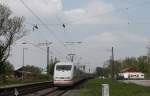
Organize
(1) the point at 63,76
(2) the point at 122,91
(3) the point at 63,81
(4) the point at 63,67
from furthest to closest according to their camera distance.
Result: 1. (4) the point at 63,67
2. (1) the point at 63,76
3. (3) the point at 63,81
4. (2) the point at 122,91

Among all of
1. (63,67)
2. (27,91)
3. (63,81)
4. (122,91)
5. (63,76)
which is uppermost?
(63,67)

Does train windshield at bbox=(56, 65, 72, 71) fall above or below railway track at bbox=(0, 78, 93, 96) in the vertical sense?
above

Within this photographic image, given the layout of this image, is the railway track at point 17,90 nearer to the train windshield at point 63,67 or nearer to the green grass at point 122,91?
the green grass at point 122,91

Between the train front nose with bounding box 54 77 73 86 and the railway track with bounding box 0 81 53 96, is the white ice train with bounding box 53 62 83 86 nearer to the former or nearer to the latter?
the train front nose with bounding box 54 77 73 86

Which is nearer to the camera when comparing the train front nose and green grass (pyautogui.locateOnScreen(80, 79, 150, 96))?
green grass (pyautogui.locateOnScreen(80, 79, 150, 96))

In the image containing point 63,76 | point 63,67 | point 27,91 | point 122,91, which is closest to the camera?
point 122,91

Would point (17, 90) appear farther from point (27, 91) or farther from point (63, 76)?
point (63, 76)

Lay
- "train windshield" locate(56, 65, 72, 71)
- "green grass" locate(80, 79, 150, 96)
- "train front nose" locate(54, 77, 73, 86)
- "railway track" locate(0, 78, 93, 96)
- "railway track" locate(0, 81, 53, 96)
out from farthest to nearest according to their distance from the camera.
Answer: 1. "train windshield" locate(56, 65, 72, 71)
2. "train front nose" locate(54, 77, 73, 86)
3. "railway track" locate(0, 78, 93, 96)
4. "green grass" locate(80, 79, 150, 96)
5. "railway track" locate(0, 81, 53, 96)

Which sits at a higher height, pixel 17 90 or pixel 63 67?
pixel 63 67

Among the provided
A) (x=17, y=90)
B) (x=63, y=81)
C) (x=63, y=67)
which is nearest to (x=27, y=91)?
(x=17, y=90)

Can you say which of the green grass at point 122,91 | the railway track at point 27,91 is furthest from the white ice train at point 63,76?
the green grass at point 122,91

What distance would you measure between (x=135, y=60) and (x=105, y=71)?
1972 centimetres

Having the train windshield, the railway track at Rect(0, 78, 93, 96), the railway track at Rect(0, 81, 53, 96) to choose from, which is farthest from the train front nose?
the railway track at Rect(0, 81, 53, 96)

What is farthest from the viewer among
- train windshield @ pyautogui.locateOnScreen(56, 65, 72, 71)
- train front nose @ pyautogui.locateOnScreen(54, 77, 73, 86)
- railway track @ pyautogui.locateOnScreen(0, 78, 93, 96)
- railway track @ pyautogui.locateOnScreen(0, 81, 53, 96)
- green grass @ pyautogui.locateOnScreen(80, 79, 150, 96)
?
train windshield @ pyautogui.locateOnScreen(56, 65, 72, 71)
